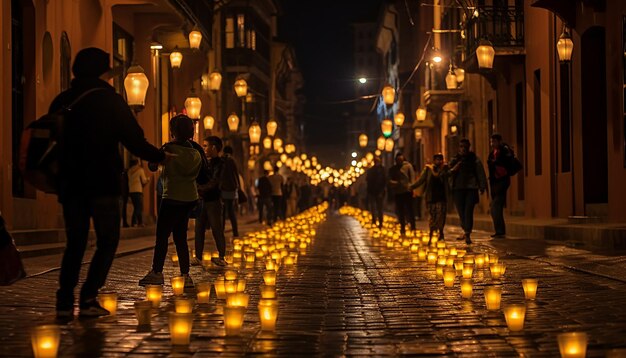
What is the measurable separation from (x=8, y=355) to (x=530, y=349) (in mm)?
2928

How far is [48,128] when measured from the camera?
8.25m

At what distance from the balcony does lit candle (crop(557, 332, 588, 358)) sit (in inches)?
962

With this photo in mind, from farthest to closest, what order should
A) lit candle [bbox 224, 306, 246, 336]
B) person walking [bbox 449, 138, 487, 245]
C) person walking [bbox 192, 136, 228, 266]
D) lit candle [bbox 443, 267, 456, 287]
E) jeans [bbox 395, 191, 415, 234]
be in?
jeans [bbox 395, 191, 415, 234]
person walking [bbox 449, 138, 487, 245]
person walking [bbox 192, 136, 228, 266]
lit candle [bbox 443, 267, 456, 287]
lit candle [bbox 224, 306, 246, 336]

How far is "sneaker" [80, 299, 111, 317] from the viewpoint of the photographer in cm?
834

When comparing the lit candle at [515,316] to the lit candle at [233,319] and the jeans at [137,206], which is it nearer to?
the lit candle at [233,319]

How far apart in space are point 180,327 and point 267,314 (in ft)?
2.81

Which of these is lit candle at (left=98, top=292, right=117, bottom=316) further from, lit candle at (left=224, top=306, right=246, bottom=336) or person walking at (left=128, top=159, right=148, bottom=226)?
person walking at (left=128, top=159, right=148, bottom=226)

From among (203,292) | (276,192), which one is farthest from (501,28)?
(203,292)

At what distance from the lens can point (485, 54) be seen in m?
28.0

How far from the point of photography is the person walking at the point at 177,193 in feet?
37.6

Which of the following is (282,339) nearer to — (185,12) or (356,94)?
(185,12)

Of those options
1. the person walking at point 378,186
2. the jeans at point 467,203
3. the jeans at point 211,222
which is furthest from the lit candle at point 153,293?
the person walking at point 378,186

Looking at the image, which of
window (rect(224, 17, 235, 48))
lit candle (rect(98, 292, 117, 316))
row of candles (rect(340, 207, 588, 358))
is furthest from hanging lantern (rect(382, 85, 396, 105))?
lit candle (rect(98, 292, 117, 316))

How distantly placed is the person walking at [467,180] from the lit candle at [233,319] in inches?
518
